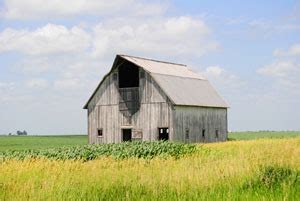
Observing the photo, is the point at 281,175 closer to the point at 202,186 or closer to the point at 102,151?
the point at 202,186

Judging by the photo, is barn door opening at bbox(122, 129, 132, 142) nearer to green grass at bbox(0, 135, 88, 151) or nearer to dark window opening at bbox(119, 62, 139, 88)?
dark window opening at bbox(119, 62, 139, 88)

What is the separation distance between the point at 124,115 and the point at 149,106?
2482 mm

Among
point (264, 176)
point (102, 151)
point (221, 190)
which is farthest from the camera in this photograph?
point (102, 151)

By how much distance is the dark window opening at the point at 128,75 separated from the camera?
40.7 metres

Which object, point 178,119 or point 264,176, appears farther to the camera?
point 178,119

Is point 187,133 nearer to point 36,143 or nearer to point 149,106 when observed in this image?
point 149,106

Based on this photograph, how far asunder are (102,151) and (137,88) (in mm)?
11337

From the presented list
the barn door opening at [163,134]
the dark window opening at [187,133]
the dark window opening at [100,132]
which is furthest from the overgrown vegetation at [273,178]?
the dark window opening at [100,132]

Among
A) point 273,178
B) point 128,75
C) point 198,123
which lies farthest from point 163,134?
point 273,178

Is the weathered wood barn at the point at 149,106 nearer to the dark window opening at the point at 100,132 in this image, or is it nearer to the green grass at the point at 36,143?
the dark window opening at the point at 100,132

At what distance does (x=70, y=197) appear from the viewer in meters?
10.4

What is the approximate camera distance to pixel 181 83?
141 ft

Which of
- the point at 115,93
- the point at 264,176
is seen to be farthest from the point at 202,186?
the point at 115,93

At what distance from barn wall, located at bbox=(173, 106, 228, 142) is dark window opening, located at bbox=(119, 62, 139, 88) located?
14.1 ft
